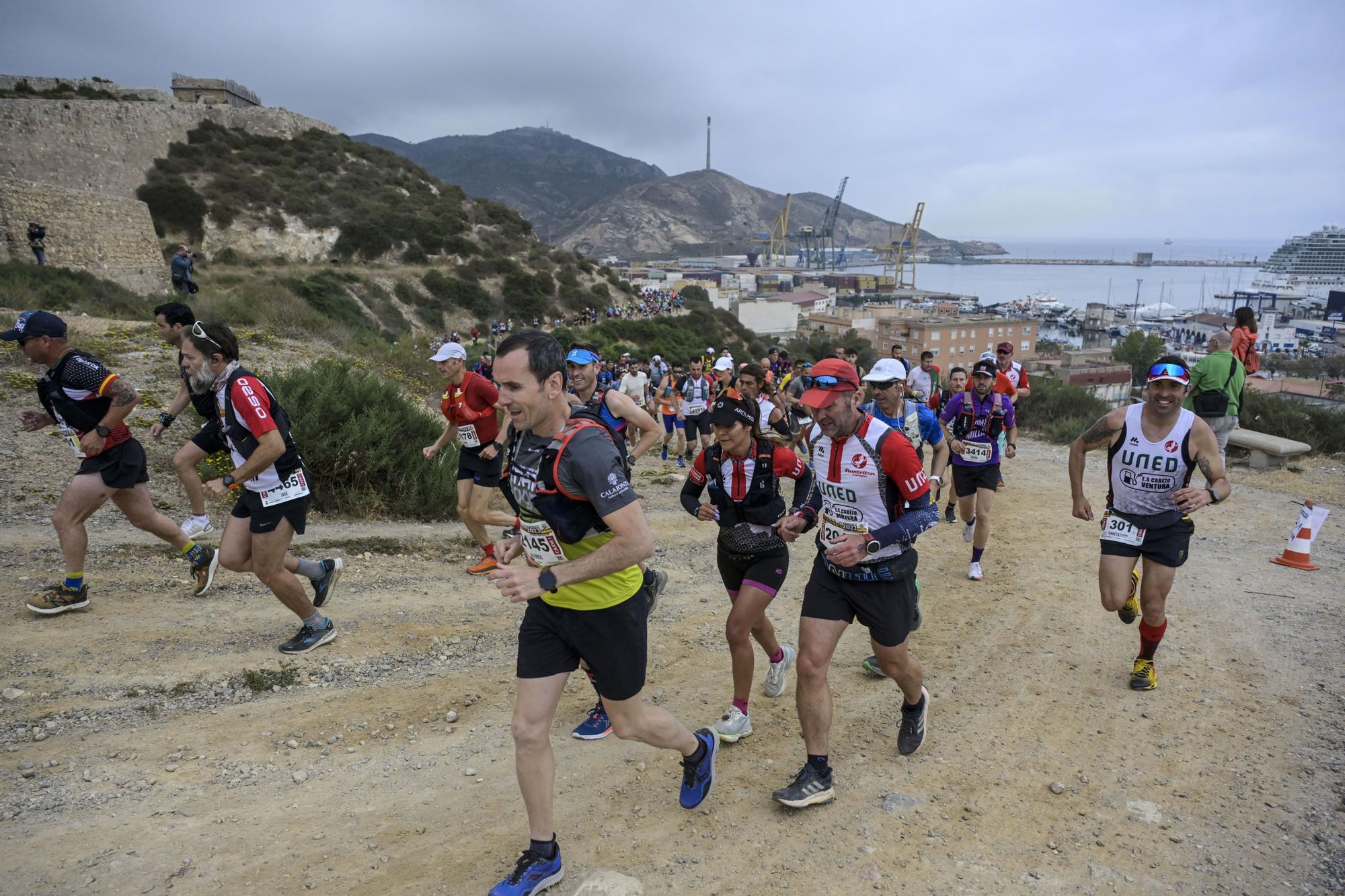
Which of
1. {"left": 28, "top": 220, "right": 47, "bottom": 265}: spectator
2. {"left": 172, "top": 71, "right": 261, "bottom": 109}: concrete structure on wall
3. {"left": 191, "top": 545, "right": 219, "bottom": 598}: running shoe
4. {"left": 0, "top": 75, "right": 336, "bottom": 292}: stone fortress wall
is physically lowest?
{"left": 191, "top": 545, "right": 219, "bottom": 598}: running shoe

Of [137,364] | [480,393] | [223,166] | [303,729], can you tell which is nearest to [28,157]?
[223,166]

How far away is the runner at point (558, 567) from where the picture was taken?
2.77 meters

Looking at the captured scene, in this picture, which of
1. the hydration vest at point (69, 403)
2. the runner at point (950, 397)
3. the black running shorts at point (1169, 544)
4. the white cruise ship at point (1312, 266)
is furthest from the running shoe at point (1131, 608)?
the white cruise ship at point (1312, 266)

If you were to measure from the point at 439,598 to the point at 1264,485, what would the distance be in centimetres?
1122

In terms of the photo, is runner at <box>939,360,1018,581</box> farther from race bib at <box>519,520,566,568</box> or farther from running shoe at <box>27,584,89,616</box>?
running shoe at <box>27,584,89,616</box>

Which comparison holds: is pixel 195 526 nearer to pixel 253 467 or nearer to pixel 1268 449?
pixel 253 467

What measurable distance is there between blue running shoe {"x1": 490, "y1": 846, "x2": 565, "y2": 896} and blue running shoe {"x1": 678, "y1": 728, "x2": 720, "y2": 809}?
72 cm

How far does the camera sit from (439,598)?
6.10 metres

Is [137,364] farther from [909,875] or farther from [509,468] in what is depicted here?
[909,875]

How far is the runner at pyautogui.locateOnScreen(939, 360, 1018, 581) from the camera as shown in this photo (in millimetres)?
7047

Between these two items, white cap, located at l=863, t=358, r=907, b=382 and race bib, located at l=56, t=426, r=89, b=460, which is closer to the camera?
white cap, located at l=863, t=358, r=907, b=382

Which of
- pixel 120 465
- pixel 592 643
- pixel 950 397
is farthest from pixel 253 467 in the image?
pixel 950 397

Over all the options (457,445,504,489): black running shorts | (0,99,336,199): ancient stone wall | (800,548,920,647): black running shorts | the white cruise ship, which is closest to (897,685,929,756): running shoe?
(800,548,920,647): black running shorts

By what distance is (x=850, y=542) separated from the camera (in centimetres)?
351
